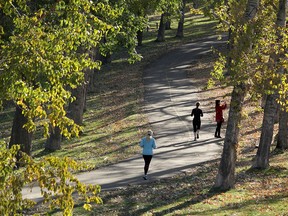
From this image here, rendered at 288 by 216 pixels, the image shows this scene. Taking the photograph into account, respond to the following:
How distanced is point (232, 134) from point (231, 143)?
0.87 ft

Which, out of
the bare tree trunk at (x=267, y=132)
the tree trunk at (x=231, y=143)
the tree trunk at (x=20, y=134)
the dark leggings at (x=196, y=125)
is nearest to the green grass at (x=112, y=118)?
the tree trunk at (x=20, y=134)

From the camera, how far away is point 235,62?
1622cm

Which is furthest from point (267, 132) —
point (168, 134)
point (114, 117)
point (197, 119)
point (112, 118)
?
point (114, 117)

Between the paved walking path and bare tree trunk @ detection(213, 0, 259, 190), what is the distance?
348 cm

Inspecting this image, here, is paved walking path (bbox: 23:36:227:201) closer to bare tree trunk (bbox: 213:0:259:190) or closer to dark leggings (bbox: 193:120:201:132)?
dark leggings (bbox: 193:120:201:132)

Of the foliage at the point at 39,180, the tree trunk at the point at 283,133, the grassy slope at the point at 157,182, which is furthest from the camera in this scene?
the tree trunk at the point at 283,133

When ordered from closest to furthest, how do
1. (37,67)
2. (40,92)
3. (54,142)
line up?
(40,92)
(37,67)
(54,142)

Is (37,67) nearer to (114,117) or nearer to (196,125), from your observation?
(196,125)

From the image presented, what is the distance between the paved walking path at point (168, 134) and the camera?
21188 millimetres

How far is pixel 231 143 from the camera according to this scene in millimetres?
17156

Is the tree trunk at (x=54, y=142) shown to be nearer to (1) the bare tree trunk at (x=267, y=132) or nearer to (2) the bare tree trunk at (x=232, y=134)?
(1) the bare tree trunk at (x=267, y=132)

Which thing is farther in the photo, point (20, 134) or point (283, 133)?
point (20, 134)

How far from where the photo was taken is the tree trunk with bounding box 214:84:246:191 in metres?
16.7

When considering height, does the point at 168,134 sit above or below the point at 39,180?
below
